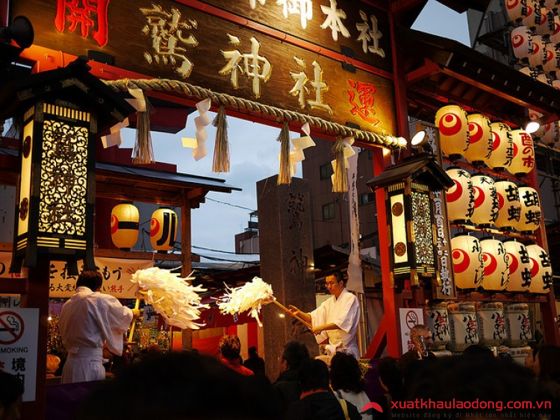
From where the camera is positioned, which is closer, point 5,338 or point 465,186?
point 5,338

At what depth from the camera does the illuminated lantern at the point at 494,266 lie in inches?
394

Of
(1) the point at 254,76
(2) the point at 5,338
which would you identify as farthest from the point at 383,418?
(1) the point at 254,76

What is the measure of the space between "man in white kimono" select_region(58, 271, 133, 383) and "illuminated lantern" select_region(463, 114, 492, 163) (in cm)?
703

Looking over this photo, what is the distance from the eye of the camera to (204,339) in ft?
58.2

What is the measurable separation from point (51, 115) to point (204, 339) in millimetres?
13450

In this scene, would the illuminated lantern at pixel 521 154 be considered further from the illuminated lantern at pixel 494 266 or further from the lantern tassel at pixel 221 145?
the lantern tassel at pixel 221 145

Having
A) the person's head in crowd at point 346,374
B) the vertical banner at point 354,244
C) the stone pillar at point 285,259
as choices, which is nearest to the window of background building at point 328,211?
the stone pillar at point 285,259

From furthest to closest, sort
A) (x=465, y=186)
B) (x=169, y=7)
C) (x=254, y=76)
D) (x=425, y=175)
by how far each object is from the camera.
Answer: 1. (x=465, y=186)
2. (x=425, y=175)
3. (x=254, y=76)
4. (x=169, y=7)

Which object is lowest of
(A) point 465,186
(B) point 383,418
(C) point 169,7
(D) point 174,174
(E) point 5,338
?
(B) point 383,418

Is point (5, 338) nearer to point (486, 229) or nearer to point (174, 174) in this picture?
point (174, 174)

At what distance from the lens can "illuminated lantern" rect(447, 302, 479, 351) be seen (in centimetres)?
970

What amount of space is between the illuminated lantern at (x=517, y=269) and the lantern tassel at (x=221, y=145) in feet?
19.9

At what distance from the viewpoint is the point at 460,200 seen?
9797mm

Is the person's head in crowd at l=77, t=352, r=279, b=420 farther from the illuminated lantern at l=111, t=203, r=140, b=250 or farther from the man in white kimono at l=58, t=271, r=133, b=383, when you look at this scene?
the illuminated lantern at l=111, t=203, r=140, b=250
